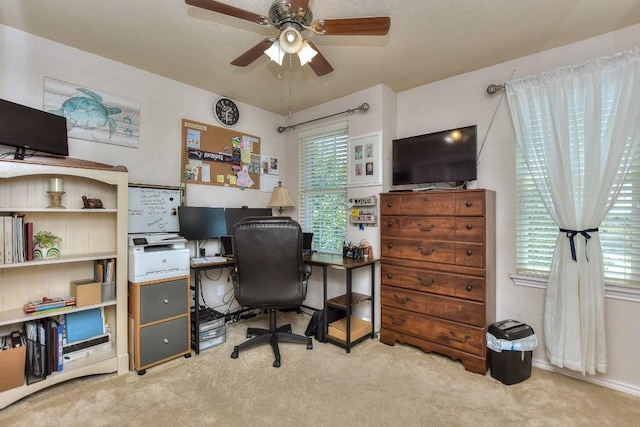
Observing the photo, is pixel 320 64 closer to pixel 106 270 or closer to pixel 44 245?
pixel 106 270

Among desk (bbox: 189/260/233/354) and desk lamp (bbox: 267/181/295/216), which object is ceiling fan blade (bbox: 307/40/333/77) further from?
desk (bbox: 189/260/233/354)

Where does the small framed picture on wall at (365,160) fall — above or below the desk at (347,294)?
above

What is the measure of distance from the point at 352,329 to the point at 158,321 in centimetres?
161

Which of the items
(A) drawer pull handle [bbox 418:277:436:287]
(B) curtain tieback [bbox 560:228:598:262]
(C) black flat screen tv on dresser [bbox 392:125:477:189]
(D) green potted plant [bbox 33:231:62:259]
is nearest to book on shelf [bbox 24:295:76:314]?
(D) green potted plant [bbox 33:231:62:259]

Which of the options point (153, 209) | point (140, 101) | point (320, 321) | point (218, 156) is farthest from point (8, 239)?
point (320, 321)

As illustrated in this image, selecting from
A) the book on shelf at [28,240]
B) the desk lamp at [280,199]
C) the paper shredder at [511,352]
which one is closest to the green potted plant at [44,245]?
the book on shelf at [28,240]

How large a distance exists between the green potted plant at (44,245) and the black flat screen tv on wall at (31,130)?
0.56 meters

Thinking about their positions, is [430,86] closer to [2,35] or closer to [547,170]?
[547,170]

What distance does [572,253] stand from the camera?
2109 millimetres

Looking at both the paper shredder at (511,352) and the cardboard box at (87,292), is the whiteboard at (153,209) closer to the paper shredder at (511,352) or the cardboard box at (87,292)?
the cardboard box at (87,292)

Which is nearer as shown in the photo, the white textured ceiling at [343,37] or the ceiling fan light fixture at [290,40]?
the ceiling fan light fixture at [290,40]

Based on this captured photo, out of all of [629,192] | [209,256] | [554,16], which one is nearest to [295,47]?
[554,16]

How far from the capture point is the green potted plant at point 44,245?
6.88ft

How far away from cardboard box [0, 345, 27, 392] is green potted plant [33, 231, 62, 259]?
60 centimetres
